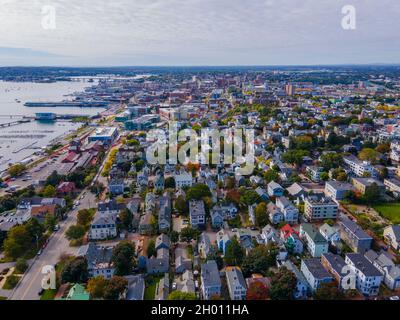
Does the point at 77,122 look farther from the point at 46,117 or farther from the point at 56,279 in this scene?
the point at 56,279

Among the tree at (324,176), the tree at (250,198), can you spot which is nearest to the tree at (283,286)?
the tree at (250,198)

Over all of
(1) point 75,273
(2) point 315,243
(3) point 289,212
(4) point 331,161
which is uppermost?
(4) point 331,161

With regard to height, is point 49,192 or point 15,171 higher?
point 15,171

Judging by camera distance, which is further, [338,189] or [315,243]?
[338,189]

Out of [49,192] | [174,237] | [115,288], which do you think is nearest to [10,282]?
[115,288]

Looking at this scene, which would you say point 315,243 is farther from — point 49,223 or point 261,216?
point 49,223

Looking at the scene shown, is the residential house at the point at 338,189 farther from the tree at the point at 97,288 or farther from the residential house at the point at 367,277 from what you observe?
the tree at the point at 97,288
